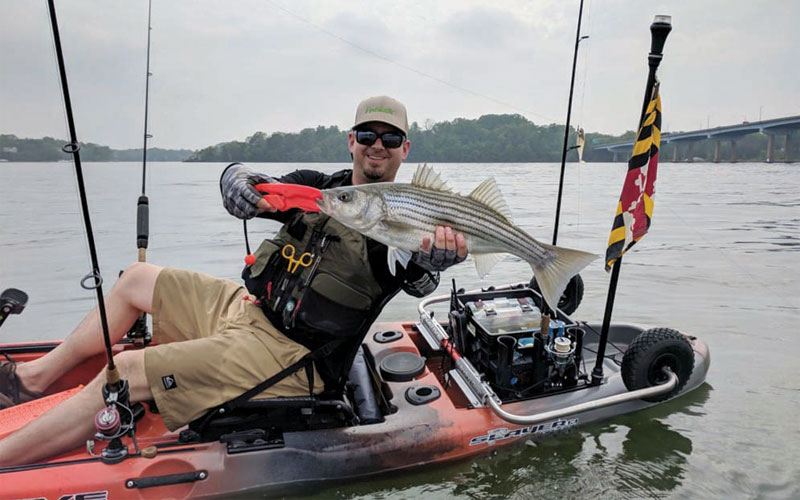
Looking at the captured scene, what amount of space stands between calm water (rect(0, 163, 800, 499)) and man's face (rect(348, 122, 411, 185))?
1919mm

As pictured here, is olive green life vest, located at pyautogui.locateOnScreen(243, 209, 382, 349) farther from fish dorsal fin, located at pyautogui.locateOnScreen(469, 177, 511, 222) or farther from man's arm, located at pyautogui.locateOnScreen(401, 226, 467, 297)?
fish dorsal fin, located at pyautogui.locateOnScreen(469, 177, 511, 222)

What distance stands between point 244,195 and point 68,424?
1736mm

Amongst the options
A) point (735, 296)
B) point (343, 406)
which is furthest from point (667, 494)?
point (735, 296)

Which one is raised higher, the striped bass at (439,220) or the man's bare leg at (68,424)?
the striped bass at (439,220)

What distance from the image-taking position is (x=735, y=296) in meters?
9.11

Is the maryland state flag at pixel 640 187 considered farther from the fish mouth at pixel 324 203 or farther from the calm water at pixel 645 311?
the fish mouth at pixel 324 203

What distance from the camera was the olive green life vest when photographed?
11.3ft

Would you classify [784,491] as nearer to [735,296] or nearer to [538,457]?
[538,457]

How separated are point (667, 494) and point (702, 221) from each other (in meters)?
16.1

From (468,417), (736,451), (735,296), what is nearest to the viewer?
(468,417)

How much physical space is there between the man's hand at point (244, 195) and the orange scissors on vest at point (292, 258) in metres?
0.45

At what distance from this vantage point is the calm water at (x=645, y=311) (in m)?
4.08

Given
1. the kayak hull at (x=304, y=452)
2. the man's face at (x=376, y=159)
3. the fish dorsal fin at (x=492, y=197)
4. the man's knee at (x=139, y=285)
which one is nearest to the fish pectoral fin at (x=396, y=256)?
the fish dorsal fin at (x=492, y=197)

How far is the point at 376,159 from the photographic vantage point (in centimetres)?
369
